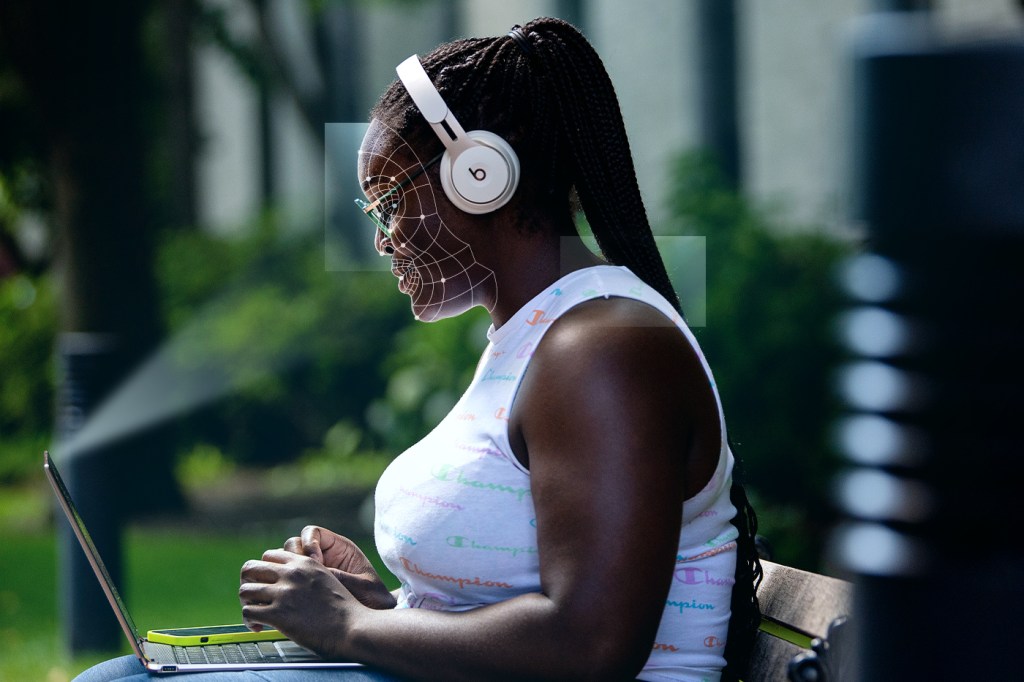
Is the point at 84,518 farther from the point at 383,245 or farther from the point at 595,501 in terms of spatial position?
the point at 595,501

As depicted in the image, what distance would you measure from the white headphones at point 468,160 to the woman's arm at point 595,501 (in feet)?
0.78

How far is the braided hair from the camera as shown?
1.88m

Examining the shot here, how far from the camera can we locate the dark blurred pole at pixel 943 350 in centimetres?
84

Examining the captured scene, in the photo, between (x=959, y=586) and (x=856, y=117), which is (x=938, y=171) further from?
(x=959, y=586)

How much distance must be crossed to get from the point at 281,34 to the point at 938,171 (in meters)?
10.1

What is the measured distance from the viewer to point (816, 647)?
1.60m

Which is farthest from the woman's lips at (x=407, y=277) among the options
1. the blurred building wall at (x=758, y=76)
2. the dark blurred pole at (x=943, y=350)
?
the blurred building wall at (x=758, y=76)

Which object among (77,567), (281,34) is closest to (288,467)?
(281,34)

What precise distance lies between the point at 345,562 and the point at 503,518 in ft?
1.71

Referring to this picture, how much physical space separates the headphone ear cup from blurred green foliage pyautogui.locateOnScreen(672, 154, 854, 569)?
3.51 metres

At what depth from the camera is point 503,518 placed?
1.72 m
